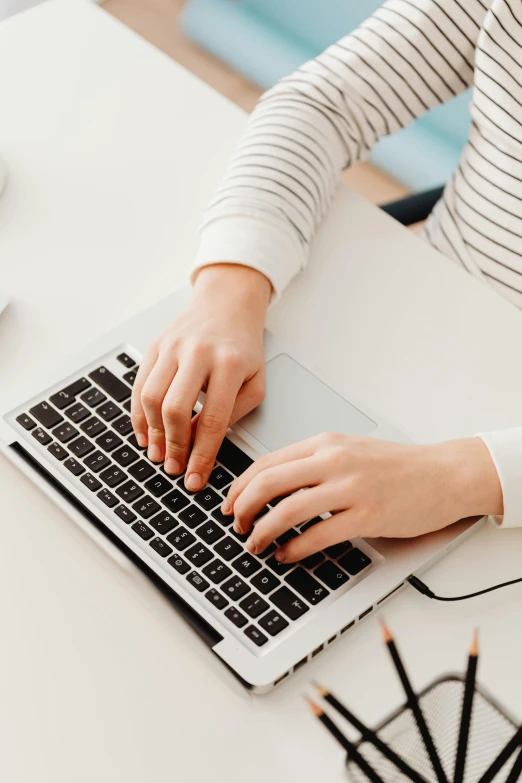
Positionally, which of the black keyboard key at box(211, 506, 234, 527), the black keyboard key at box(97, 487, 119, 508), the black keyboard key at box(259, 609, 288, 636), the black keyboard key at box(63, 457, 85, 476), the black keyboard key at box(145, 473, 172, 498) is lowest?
the black keyboard key at box(63, 457, 85, 476)

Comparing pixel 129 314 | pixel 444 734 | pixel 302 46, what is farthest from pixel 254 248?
pixel 302 46

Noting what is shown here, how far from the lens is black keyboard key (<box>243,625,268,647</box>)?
54cm

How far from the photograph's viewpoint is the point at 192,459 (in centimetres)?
62

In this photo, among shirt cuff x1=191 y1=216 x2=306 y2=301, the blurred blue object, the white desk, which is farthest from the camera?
the blurred blue object

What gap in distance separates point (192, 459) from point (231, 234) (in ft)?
0.79

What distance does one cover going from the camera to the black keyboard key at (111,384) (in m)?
0.67

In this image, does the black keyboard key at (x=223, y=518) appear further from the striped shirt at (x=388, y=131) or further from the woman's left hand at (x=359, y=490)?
the striped shirt at (x=388, y=131)

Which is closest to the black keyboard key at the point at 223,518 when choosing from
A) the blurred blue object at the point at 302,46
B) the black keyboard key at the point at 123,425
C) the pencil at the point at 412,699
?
the black keyboard key at the point at 123,425

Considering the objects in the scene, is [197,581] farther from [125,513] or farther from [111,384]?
[111,384]

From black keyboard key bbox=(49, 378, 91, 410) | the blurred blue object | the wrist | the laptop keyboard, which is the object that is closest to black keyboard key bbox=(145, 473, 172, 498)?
the laptop keyboard

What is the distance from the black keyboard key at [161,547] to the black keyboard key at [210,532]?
24 millimetres

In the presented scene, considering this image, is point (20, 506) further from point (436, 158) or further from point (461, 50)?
point (436, 158)

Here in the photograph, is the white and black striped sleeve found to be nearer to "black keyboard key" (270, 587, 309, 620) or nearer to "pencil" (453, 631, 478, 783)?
"black keyboard key" (270, 587, 309, 620)

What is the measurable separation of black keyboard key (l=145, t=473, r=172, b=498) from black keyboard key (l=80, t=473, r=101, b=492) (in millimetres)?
37
